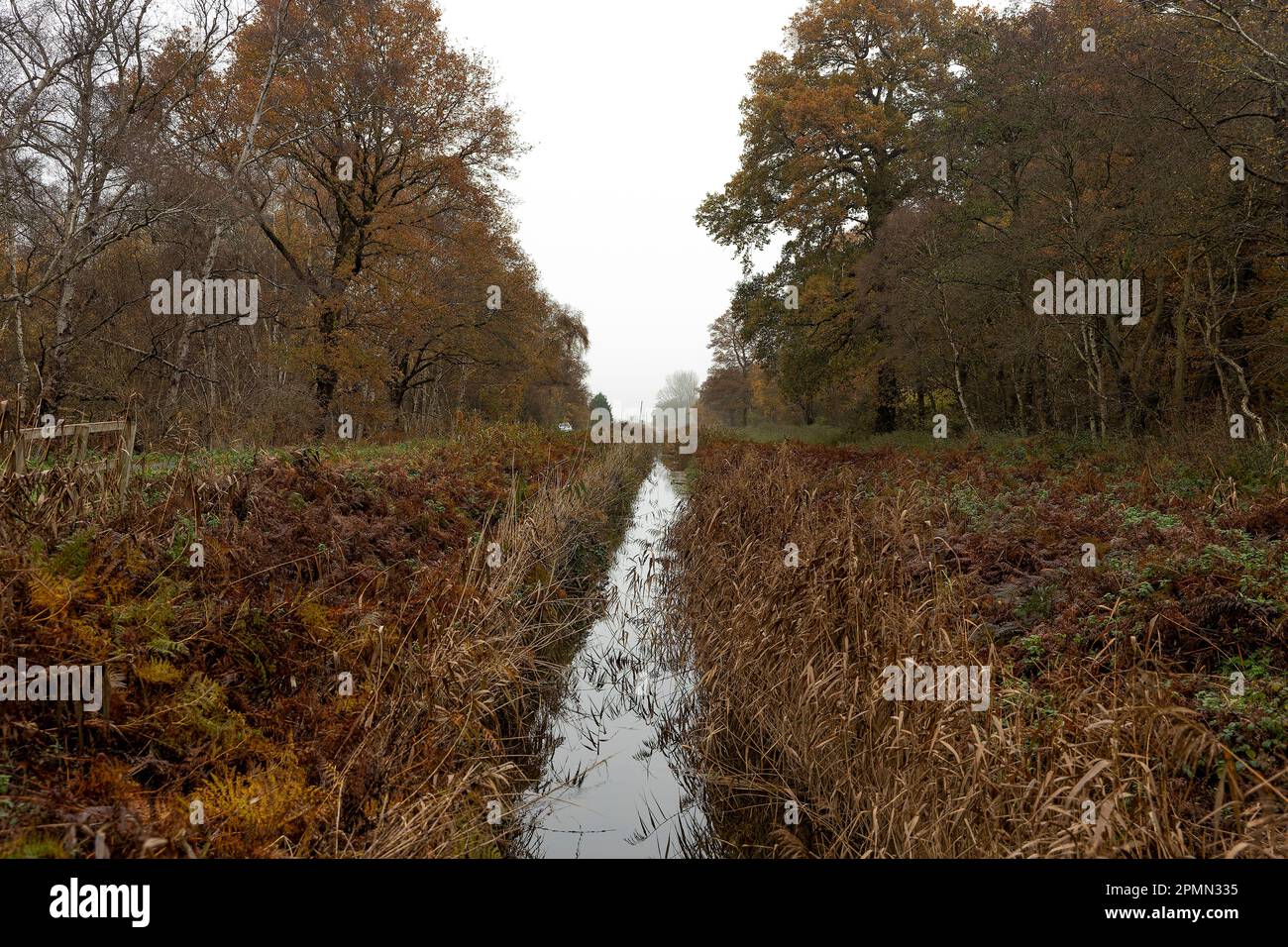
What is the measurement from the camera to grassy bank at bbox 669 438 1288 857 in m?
2.93

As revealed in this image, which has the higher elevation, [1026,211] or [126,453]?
[1026,211]

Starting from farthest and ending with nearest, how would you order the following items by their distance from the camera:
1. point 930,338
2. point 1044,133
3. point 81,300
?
point 930,338 < point 81,300 < point 1044,133

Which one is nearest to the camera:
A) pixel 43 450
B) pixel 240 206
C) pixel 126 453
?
pixel 126 453

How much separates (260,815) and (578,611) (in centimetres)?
525

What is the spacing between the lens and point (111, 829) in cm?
243

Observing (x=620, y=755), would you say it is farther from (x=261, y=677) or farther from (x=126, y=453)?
(x=126, y=453)

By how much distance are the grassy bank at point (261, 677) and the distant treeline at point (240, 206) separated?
611cm

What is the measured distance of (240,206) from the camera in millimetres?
14312

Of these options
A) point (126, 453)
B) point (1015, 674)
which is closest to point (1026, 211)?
point (1015, 674)

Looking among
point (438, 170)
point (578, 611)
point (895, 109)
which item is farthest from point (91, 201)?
point (895, 109)

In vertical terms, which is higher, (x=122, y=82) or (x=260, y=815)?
(x=122, y=82)

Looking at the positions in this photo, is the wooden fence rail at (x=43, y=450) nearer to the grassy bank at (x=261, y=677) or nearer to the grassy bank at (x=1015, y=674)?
the grassy bank at (x=261, y=677)

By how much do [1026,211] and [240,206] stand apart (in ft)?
53.6

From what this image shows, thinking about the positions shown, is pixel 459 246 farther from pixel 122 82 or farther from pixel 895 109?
pixel 895 109
